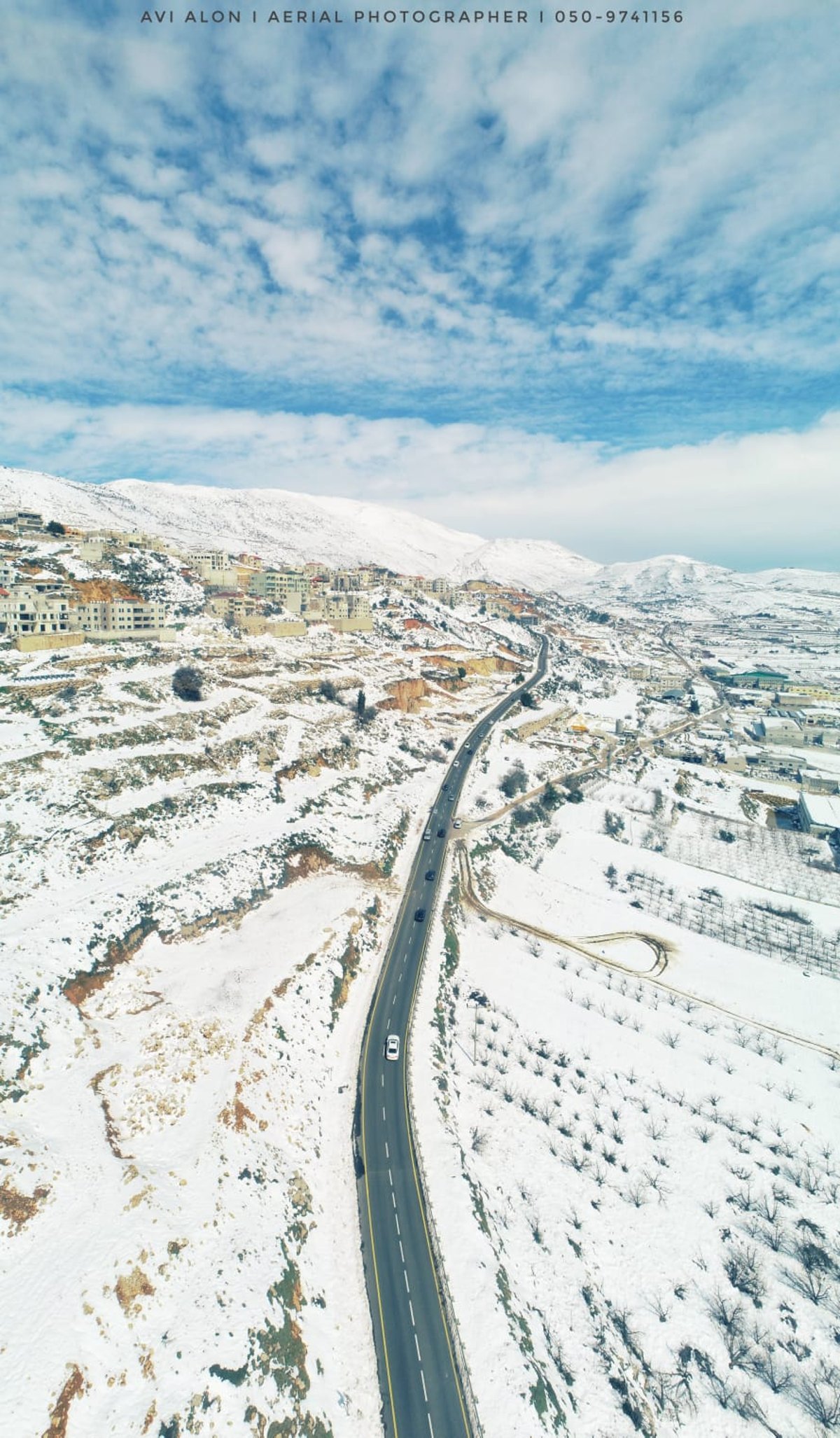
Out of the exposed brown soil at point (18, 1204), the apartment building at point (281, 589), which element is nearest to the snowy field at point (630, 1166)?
the exposed brown soil at point (18, 1204)

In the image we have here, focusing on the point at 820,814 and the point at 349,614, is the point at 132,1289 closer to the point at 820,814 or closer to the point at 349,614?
the point at 820,814

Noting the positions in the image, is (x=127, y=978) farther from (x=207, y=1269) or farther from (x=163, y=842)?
(x=207, y=1269)

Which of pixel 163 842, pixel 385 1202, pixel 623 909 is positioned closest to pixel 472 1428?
pixel 385 1202

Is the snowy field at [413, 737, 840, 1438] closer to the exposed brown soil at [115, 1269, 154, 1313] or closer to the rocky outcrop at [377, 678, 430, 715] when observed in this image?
the exposed brown soil at [115, 1269, 154, 1313]

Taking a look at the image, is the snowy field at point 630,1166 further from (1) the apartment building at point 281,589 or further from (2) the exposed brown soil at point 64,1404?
(1) the apartment building at point 281,589

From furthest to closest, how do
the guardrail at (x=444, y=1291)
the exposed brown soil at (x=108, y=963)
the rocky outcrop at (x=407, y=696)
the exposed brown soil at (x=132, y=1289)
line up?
the rocky outcrop at (x=407, y=696)
the exposed brown soil at (x=108, y=963)
the guardrail at (x=444, y=1291)
the exposed brown soil at (x=132, y=1289)

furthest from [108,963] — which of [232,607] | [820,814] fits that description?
[820,814]
